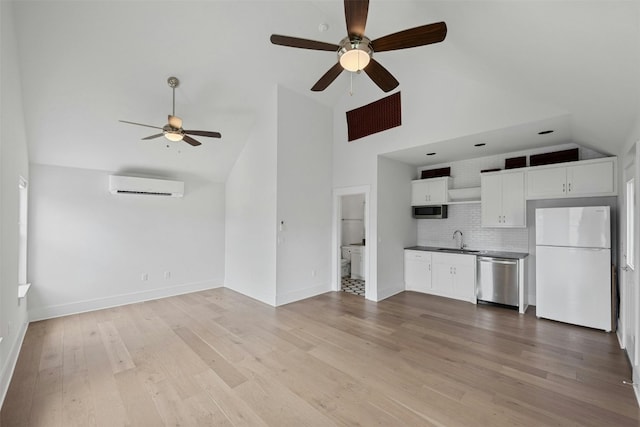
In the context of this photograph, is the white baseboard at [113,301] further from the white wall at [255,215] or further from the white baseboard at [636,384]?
the white baseboard at [636,384]

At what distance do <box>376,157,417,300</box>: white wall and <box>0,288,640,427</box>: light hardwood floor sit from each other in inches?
39.2

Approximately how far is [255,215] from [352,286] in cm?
263

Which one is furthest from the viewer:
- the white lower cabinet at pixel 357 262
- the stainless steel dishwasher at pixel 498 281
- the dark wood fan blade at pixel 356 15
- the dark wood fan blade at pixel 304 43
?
the white lower cabinet at pixel 357 262

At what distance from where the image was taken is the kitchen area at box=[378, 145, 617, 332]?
11.8 ft

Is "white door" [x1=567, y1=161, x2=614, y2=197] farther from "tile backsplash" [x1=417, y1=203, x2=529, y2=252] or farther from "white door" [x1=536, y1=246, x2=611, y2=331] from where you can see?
"tile backsplash" [x1=417, y1=203, x2=529, y2=252]

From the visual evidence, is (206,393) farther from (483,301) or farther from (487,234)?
(487,234)

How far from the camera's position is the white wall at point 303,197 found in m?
4.77

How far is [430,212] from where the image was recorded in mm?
5516

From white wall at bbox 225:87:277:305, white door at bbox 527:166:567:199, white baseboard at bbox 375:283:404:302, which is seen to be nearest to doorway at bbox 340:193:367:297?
white baseboard at bbox 375:283:404:302

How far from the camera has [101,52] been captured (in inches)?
129

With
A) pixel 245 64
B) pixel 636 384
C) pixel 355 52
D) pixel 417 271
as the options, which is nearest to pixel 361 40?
pixel 355 52

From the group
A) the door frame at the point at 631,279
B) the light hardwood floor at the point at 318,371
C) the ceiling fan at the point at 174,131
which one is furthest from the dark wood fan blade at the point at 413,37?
the light hardwood floor at the point at 318,371

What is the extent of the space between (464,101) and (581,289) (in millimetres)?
3002

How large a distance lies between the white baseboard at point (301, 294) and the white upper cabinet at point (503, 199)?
10.5ft
